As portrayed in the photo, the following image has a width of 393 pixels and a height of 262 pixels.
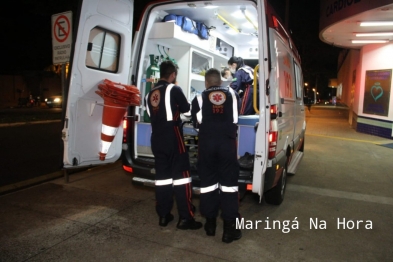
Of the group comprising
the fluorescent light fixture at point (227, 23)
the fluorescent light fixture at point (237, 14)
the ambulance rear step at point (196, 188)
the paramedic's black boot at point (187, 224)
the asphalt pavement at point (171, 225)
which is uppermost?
the fluorescent light fixture at point (237, 14)

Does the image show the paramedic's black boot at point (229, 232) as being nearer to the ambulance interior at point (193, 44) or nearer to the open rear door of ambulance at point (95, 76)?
the ambulance interior at point (193, 44)

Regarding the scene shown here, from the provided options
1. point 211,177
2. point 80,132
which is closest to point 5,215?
point 80,132

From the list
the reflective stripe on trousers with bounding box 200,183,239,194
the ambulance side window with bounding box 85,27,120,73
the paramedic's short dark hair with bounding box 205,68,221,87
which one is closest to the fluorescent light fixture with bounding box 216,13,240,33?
the ambulance side window with bounding box 85,27,120,73

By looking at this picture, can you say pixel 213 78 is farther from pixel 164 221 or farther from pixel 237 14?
pixel 237 14

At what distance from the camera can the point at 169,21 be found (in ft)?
17.9

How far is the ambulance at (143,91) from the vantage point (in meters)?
3.85

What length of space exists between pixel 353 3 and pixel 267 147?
7195mm

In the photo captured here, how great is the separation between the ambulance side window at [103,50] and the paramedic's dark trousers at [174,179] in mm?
1354

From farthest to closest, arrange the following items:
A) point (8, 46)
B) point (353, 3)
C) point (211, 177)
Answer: point (8, 46)
point (353, 3)
point (211, 177)

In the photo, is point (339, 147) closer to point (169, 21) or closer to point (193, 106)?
point (169, 21)

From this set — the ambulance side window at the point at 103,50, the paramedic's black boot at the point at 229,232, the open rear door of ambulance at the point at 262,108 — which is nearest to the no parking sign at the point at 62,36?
the ambulance side window at the point at 103,50

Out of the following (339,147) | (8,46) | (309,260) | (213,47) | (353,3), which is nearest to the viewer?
(309,260)

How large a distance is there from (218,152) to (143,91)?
2025 mm

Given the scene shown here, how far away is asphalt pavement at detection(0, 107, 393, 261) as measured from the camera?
3.48 meters
